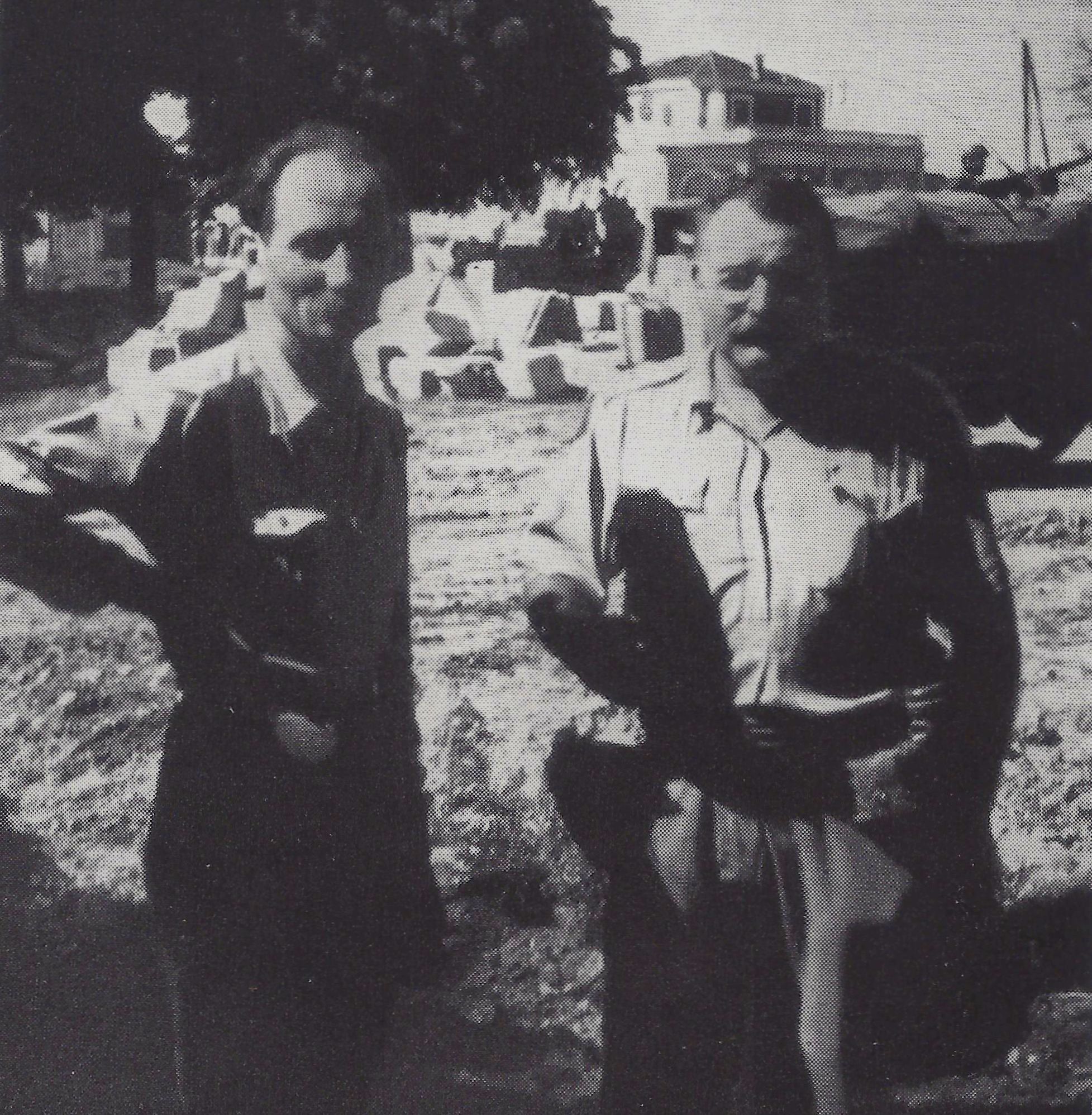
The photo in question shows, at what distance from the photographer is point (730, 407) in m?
2.28

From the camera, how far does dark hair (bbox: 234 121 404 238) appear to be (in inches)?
89.2

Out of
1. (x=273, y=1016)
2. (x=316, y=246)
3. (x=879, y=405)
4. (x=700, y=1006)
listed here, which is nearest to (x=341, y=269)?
(x=316, y=246)

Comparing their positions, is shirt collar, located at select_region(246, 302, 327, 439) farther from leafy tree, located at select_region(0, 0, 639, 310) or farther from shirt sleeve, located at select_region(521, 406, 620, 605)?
shirt sleeve, located at select_region(521, 406, 620, 605)

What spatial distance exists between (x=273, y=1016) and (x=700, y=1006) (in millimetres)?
794

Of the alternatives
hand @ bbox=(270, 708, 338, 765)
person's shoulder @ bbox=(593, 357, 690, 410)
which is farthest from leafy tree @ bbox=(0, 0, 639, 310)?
hand @ bbox=(270, 708, 338, 765)

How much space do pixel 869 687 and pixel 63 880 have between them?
151 centimetres

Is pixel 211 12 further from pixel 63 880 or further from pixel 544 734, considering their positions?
pixel 63 880

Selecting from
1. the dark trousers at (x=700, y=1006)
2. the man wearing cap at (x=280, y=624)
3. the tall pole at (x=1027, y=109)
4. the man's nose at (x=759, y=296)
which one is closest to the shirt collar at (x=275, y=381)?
the man wearing cap at (x=280, y=624)

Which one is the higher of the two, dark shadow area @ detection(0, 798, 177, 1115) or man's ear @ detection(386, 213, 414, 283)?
man's ear @ detection(386, 213, 414, 283)

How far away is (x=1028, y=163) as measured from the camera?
7.84 ft

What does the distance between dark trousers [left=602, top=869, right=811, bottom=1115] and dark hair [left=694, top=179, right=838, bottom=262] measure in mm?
1178

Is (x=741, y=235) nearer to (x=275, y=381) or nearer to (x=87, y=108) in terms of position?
(x=275, y=381)

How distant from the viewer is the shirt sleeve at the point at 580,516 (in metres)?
2.29

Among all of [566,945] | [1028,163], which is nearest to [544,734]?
[566,945]
